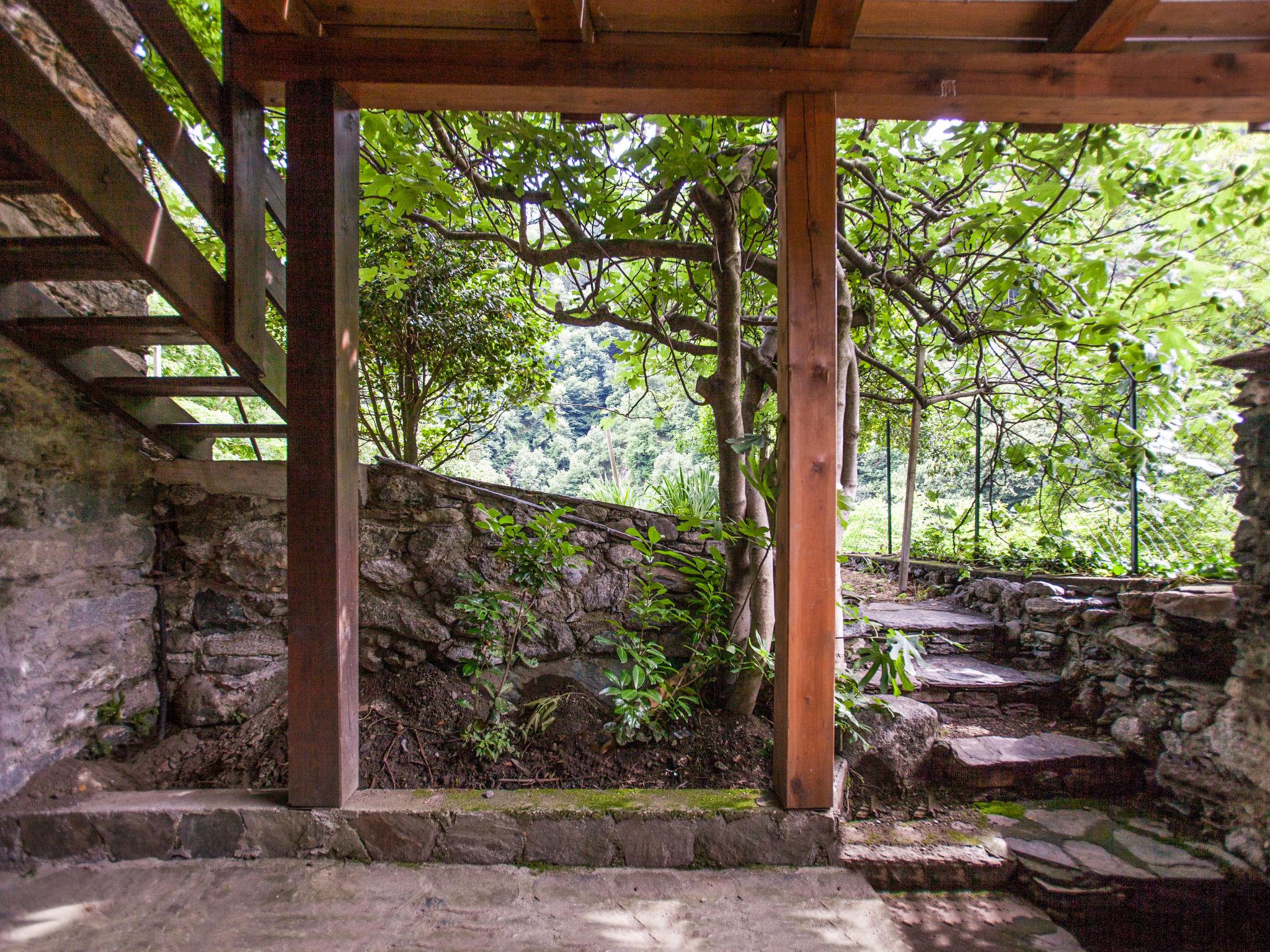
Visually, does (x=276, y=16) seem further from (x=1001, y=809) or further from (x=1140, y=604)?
(x=1140, y=604)

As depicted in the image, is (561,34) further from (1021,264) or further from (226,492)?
(226,492)

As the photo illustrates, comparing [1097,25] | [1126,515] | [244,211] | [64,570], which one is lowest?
[64,570]

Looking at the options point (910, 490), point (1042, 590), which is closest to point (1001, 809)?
point (1042, 590)

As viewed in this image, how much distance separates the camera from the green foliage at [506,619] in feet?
7.18

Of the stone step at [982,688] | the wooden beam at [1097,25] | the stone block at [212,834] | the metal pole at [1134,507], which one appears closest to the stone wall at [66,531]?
the stone block at [212,834]

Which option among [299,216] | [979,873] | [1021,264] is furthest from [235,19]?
[979,873]

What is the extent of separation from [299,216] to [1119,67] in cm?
237

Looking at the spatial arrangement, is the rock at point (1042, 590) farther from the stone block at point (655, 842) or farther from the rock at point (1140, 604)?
the stone block at point (655, 842)

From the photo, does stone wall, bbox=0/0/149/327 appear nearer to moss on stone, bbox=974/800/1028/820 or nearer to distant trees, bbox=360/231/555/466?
distant trees, bbox=360/231/555/466

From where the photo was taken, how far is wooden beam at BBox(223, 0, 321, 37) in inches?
62.1

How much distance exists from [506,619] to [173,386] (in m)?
1.49

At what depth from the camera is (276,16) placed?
5.25 ft

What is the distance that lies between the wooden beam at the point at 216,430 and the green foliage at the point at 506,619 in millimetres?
919

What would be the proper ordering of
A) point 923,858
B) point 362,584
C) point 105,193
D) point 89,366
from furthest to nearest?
point 362,584, point 89,366, point 923,858, point 105,193
